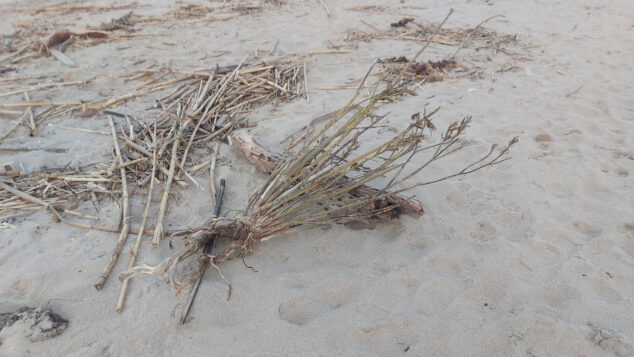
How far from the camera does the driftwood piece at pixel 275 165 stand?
221 centimetres

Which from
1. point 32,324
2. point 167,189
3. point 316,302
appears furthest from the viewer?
point 167,189

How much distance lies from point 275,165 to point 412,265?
1161mm

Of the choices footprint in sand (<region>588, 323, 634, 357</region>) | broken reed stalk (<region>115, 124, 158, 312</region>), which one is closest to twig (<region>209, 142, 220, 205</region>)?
broken reed stalk (<region>115, 124, 158, 312</region>)

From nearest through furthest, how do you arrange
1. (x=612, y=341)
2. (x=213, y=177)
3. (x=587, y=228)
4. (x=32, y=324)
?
(x=612, y=341) → (x=32, y=324) → (x=587, y=228) → (x=213, y=177)

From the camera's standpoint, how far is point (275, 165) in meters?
2.56

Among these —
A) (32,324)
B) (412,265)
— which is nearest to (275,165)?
(412,265)

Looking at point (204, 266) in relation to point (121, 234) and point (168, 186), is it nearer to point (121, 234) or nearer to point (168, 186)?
point (121, 234)

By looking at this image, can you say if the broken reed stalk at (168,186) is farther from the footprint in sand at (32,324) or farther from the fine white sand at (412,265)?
the footprint in sand at (32,324)

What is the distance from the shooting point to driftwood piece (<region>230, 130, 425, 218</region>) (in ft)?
7.25

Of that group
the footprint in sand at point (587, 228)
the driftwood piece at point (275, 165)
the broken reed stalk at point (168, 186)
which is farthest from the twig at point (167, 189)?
the footprint in sand at point (587, 228)

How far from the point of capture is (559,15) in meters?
6.47

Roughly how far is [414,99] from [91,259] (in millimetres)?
3226

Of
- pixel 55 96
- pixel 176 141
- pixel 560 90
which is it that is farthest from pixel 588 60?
pixel 55 96

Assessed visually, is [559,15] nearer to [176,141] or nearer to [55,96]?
[176,141]
